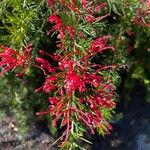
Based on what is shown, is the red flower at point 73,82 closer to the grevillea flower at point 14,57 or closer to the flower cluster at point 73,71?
the flower cluster at point 73,71

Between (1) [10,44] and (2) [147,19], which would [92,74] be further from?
(2) [147,19]

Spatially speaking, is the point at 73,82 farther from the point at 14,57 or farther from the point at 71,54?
the point at 14,57

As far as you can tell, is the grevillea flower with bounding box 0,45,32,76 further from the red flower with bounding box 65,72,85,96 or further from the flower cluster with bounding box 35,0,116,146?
the red flower with bounding box 65,72,85,96

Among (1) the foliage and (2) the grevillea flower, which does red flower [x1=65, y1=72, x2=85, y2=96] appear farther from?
(2) the grevillea flower

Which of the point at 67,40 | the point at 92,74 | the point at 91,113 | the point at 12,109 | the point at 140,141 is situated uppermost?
the point at 67,40

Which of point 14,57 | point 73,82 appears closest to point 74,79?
point 73,82

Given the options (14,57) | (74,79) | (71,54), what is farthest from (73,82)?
(14,57)

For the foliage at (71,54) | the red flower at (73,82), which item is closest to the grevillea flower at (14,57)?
the foliage at (71,54)

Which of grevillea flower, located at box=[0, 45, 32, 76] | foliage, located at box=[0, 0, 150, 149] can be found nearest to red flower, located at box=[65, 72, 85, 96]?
foliage, located at box=[0, 0, 150, 149]

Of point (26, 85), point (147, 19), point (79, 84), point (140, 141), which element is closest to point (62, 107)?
point (79, 84)

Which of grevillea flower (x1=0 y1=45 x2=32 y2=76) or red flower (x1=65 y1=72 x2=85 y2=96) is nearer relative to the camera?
red flower (x1=65 y1=72 x2=85 y2=96)

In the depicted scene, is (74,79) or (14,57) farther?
(14,57)
